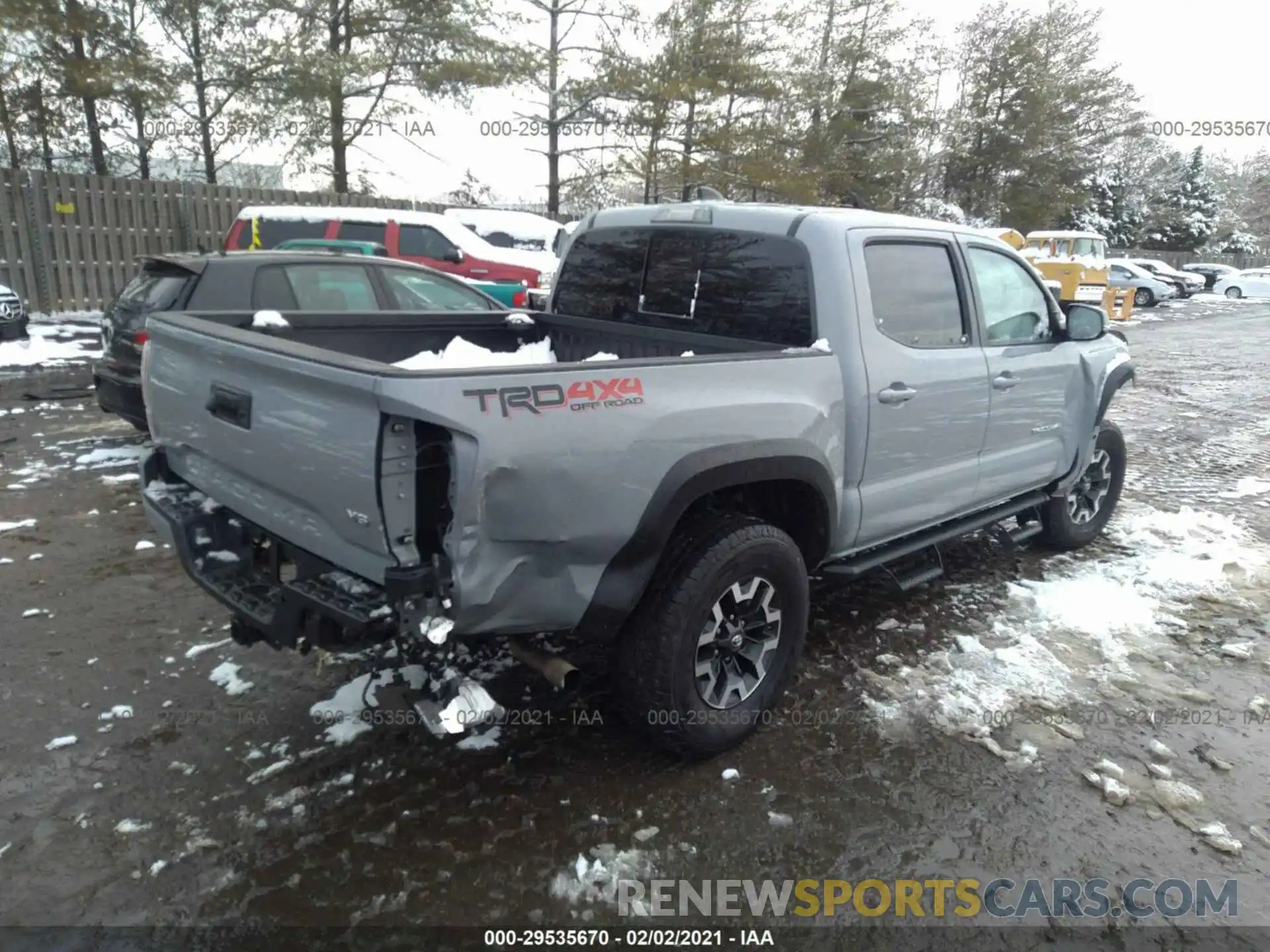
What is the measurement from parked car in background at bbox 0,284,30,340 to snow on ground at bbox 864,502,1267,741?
38.9ft

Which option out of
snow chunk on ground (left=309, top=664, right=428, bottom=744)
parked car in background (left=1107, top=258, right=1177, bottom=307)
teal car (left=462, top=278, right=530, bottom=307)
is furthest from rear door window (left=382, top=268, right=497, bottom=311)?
parked car in background (left=1107, top=258, right=1177, bottom=307)

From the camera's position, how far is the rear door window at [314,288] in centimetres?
655

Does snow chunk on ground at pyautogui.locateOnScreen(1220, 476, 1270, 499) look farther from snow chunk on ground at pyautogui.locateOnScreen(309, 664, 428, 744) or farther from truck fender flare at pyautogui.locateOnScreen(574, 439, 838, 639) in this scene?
snow chunk on ground at pyautogui.locateOnScreen(309, 664, 428, 744)

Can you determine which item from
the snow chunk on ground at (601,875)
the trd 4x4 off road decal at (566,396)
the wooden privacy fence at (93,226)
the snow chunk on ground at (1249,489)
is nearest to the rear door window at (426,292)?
the trd 4x4 off road decal at (566,396)

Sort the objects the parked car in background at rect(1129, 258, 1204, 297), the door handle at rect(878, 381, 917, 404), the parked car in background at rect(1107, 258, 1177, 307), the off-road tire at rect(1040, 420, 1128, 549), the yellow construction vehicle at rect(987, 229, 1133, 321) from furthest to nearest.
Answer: the parked car in background at rect(1129, 258, 1204, 297), the parked car in background at rect(1107, 258, 1177, 307), the yellow construction vehicle at rect(987, 229, 1133, 321), the off-road tire at rect(1040, 420, 1128, 549), the door handle at rect(878, 381, 917, 404)

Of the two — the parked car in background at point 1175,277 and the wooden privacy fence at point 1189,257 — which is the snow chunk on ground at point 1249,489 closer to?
the parked car in background at point 1175,277

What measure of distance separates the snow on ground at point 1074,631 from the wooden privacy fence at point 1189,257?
37822 millimetres

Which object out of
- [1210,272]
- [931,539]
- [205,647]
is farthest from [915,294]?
[1210,272]

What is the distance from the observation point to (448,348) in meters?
4.27

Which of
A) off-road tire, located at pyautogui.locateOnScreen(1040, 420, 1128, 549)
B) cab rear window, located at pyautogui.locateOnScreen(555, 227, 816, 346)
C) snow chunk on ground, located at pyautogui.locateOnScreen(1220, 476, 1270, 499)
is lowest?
snow chunk on ground, located at pyautogui.locateOnScreen(1220, 476, 1270, 499)

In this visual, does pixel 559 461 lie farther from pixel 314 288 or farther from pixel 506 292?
pixel 506 292

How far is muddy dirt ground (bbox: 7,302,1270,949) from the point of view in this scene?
8.39 feet

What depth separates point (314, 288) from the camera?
6.78 meters

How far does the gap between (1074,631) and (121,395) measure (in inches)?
252
